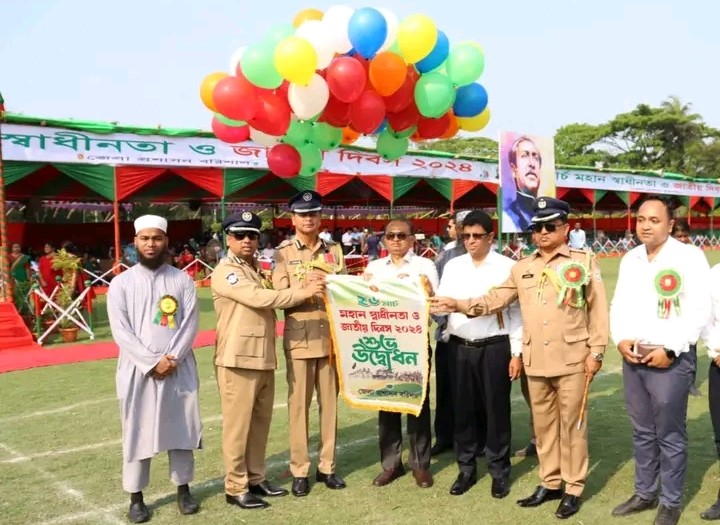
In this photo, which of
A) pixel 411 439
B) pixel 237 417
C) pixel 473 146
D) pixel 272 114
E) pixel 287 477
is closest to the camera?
pixel 237 417

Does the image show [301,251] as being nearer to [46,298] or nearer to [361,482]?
[361,482]

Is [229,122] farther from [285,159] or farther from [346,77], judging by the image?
[346,77]

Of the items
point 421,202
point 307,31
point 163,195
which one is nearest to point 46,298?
point 307,31

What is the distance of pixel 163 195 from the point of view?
22203 millimetres

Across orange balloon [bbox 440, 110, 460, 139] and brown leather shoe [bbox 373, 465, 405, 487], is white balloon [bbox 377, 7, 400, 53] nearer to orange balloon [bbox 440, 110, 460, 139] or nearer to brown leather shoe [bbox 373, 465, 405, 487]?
orange balloon [bbox 440, 110, 460, 139]

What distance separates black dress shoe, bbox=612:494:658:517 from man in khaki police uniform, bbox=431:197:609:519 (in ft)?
0.69

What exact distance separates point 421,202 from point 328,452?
80.2 feet

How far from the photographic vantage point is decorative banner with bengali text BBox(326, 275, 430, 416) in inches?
159

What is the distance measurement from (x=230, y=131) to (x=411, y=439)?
282cm

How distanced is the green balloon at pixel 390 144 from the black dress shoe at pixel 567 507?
9.85ft

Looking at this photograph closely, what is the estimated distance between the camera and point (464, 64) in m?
4.98

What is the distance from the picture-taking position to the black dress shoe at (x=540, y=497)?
3.77m

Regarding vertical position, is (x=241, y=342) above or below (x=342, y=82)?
below

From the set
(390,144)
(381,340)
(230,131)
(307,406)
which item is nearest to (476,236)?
(381,340)
